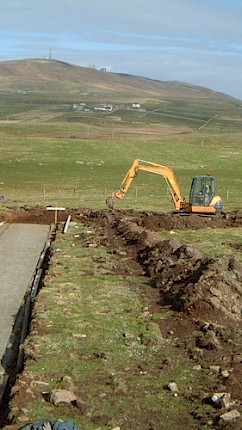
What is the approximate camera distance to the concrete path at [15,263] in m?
17.2

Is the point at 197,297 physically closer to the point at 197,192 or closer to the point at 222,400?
the point at 222,400

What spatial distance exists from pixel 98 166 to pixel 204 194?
31449mm

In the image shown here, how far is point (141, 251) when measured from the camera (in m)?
23.2

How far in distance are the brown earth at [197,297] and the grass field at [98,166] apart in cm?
1660

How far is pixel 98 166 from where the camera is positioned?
64.1 meters

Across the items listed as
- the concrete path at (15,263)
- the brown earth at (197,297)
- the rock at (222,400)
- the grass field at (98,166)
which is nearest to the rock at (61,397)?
the rock at (222,400)

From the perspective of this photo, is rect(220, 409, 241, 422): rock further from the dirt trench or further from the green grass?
the green grass

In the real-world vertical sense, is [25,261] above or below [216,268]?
below

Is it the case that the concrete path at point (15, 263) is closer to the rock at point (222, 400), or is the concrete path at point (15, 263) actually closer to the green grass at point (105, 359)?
the green grass at point (105, 359)

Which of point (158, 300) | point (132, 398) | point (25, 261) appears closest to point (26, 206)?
point (25, 261)

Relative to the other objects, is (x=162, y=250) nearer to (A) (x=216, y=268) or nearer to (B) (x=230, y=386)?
(A) (x=216, y=268)

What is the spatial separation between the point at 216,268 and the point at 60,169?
146 feet

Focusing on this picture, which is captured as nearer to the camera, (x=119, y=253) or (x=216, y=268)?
(x=216, y=268)

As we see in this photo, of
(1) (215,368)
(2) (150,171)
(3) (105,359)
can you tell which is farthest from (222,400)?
(2) (150,171)
